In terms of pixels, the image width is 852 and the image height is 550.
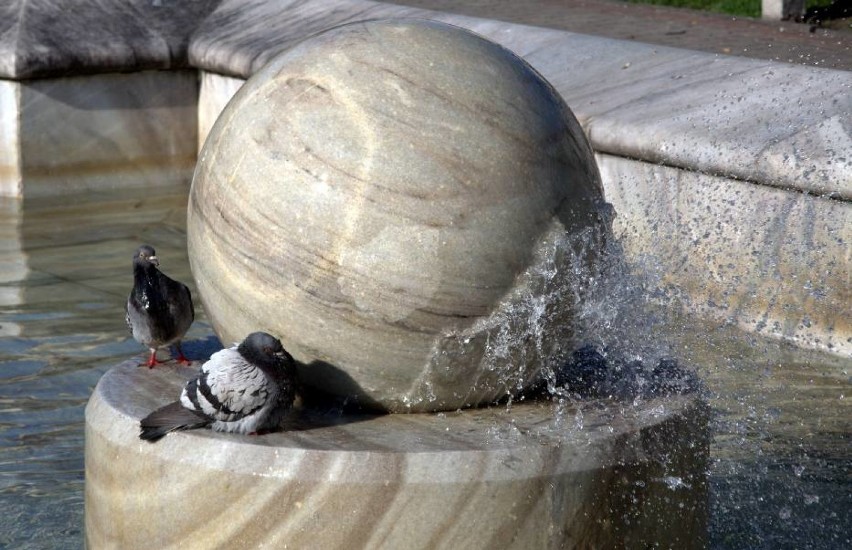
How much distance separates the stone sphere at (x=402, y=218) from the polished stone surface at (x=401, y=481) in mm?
240

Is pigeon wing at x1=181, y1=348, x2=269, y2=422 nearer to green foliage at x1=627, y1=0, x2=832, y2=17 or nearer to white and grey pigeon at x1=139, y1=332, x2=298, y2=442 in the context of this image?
white and grey pigeon at x1=139, y1=332, x2=298, y2=442

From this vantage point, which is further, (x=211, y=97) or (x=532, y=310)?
(x=211, y=97)

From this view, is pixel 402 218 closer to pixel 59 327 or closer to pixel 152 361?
pixel 152 361

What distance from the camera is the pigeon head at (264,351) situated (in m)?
4.39

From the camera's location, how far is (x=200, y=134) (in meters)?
11.8

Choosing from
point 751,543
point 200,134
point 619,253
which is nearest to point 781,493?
point 751,543

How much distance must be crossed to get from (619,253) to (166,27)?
300 inches

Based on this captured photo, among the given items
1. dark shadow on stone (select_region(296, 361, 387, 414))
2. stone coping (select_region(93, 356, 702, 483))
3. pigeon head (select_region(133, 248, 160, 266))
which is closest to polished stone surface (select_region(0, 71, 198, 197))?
pigeon head (select_region(133, 248, 160, 266))

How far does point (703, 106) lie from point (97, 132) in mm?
5265

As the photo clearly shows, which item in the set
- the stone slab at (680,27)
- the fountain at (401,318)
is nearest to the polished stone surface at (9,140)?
the stone slab at (680,27)

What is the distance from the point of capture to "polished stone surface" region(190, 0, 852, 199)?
745cm

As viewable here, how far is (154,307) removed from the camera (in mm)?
5078

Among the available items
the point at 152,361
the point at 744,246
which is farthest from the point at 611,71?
the point at 152,361

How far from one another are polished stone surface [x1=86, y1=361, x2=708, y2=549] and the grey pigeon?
1.31 ft
